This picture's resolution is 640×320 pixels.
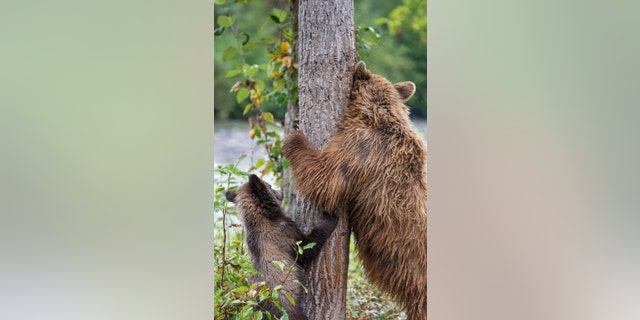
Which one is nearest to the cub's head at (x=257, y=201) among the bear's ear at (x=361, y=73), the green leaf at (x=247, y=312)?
the green leaf at (x=247, y=312)

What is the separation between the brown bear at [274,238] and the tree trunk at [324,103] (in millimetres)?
53

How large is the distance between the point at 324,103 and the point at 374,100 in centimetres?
26

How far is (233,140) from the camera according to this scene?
14.6 ft

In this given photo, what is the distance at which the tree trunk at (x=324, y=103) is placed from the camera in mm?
2729

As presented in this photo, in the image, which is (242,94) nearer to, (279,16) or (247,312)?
(279,16)

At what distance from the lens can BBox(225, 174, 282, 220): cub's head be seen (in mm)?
2762

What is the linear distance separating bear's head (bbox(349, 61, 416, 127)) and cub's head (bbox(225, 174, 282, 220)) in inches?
22.5

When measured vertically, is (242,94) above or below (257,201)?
above

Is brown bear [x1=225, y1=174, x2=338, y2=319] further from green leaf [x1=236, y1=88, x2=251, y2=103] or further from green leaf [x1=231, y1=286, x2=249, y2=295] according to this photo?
green leaf [x1=236, y1=88, x2=251, y2=103]

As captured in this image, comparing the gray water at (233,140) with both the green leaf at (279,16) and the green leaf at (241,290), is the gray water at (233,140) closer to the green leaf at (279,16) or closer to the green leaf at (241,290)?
the green leaf at (279,16)

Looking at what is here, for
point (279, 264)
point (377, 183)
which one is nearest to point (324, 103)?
point (377, 183)
